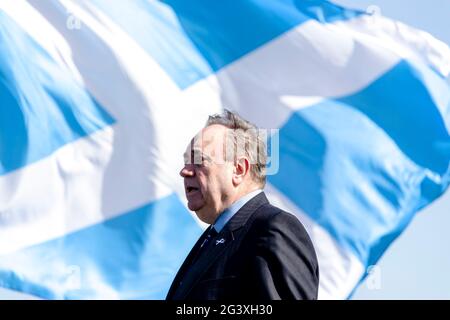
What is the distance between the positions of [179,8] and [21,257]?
2.31 metres

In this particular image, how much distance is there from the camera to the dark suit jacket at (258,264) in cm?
410

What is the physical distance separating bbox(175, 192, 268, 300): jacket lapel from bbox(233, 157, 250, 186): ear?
7.2 inches

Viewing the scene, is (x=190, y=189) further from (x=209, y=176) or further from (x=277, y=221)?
(x=277, y=221)

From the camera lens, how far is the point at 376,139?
27.6 feet

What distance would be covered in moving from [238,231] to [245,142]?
0.57 m

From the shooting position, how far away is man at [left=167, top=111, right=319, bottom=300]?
4121mm

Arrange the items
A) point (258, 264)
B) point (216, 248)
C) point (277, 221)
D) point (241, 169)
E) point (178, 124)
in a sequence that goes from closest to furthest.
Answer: point (258, 264)
point (277, 221)
point (216, 248)
point (241, 169)
point (178, 124)

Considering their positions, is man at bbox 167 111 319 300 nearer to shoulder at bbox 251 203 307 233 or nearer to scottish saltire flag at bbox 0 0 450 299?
shoulder at bbox 251 203 307 233

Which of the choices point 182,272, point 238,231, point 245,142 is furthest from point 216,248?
point 245,142

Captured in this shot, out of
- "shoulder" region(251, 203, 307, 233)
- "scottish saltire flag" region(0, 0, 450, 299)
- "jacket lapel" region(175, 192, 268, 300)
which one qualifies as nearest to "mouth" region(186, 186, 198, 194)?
"jacket lapel" region(175, 192, 268, 300)

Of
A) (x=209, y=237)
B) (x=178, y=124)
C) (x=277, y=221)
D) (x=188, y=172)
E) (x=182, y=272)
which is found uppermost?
(x=277, y=221)

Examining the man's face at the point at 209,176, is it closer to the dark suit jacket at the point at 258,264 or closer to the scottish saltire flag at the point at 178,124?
the dark suit jacket at the point at 258,264

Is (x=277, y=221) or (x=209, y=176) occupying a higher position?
(x=277, y=221)

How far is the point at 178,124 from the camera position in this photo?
28.5ft
